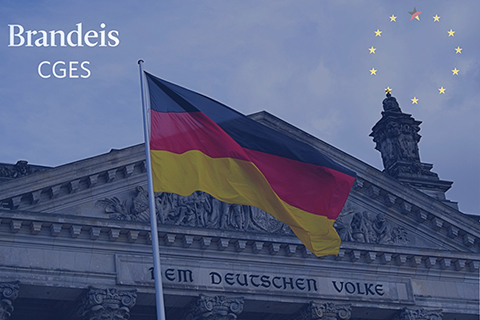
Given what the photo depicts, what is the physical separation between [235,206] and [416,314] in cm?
819

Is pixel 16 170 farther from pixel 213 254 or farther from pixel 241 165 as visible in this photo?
pixel 241 165

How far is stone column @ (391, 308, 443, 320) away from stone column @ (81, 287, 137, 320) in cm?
1075

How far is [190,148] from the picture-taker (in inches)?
902

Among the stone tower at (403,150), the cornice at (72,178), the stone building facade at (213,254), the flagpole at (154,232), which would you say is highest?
the stone tower at (403,150)

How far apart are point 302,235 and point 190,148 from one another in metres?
3.52

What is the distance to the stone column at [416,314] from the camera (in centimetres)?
3550

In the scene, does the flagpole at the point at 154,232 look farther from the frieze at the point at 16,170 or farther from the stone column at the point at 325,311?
the stone column at the point at 325,311

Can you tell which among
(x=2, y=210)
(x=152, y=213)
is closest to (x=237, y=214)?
(x=2, y=210)

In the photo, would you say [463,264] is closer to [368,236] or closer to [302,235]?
[368,236]

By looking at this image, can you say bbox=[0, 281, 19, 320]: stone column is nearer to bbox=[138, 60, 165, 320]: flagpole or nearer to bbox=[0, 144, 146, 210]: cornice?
bbox=[0, 144, 146, 210]: cornice

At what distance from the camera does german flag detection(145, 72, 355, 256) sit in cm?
2264

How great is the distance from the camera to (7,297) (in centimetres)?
2944

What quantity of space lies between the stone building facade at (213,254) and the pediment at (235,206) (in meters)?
0.04

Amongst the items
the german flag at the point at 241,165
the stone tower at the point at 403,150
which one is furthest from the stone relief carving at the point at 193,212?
the german flag at the point at 241,165
